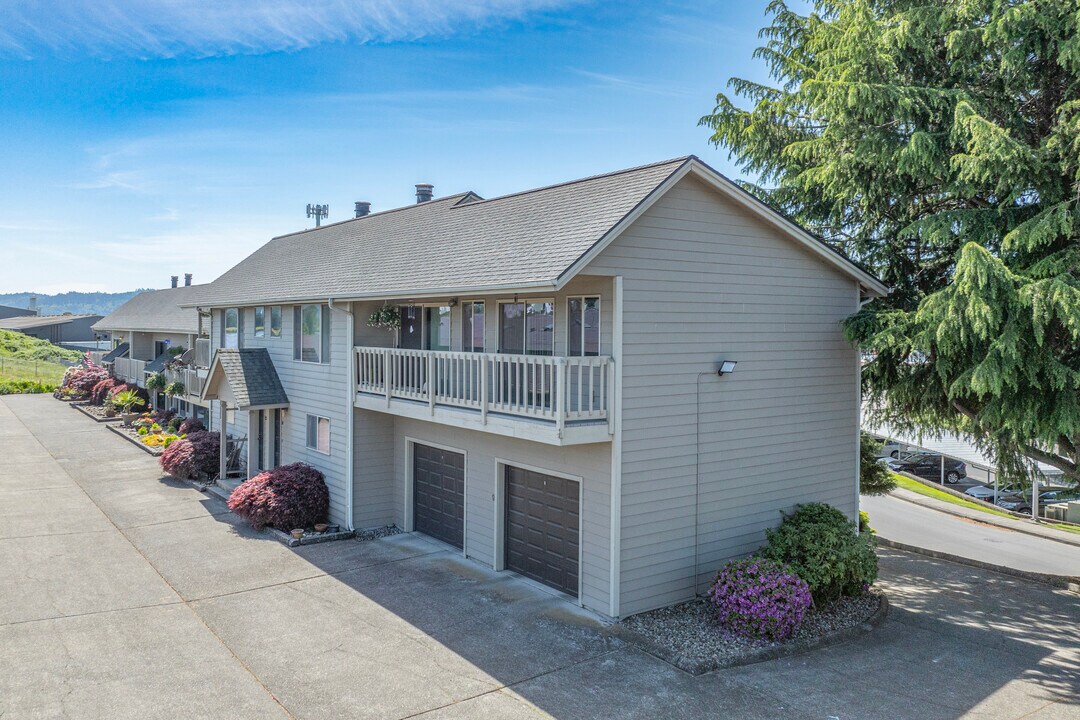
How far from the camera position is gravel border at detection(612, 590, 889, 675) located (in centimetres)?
938

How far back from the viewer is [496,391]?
11.6 meters

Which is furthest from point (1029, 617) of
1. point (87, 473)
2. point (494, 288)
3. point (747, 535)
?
point (87, 473)

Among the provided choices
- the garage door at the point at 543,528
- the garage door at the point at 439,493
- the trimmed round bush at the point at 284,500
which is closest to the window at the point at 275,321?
the trimmed round bush at the point at 284,500

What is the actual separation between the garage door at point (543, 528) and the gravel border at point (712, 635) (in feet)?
5.31

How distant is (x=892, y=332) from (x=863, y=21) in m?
5.88

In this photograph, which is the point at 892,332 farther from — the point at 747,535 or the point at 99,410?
the point at 99,410

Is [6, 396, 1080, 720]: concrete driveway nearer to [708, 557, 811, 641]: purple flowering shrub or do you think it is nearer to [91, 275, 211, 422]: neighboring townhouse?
[708, 557, 811, 641]: purple flowering shrub

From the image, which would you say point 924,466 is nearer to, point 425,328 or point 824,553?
point 824,553

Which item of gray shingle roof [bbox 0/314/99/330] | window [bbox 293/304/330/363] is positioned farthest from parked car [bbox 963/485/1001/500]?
gray shingle roof [bbox 0/314/99/330]

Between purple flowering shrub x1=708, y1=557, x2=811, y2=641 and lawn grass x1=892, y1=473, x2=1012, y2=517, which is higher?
purple flowering shrub x1=708, y1=557, x2=811, y2=641

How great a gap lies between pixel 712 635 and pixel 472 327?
7.35 metres

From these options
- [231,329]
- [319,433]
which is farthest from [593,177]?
[231,329]

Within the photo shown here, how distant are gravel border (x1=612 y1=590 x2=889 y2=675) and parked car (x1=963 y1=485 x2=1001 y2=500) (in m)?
24.9

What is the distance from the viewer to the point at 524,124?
20906 millimetres
